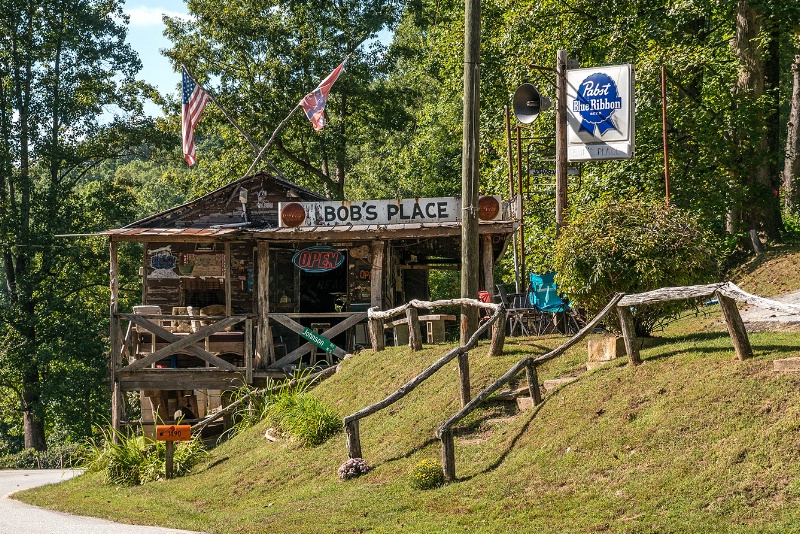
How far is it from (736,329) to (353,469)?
5068 millimetres

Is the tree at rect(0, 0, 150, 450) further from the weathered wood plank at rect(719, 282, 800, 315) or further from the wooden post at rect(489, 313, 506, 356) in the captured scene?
the weathered wood plank at rect(719, 282, 800, 315)

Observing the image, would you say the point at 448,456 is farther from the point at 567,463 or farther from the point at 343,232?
the point at 343,232

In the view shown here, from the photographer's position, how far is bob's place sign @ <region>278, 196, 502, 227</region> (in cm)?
1881

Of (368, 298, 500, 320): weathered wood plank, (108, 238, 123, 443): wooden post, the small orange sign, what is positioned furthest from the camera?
(108, 238, 123, 443): wooden post

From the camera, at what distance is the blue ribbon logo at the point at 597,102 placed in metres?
16.0

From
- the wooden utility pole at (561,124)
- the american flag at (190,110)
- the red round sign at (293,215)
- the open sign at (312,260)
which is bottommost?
the open sign at (312,260)

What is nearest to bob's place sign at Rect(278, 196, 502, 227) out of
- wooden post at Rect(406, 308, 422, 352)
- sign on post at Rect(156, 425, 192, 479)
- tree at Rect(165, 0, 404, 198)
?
wooden post at Rect(406, 308, 422, 352)

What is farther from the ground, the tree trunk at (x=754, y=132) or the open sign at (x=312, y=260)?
the tree trunk at (x=754, y=132)

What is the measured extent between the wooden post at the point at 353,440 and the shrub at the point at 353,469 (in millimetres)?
180

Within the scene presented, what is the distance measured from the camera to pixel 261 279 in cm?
2028

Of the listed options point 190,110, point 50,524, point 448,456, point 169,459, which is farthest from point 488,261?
point 190,110

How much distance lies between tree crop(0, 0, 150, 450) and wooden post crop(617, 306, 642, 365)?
89.9 ft

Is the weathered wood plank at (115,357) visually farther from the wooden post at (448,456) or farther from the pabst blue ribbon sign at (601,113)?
the wooden post at (448,456)

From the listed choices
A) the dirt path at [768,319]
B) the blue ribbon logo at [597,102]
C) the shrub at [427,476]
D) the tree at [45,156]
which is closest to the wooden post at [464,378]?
the shrub at [427,476]
